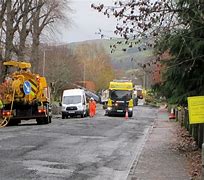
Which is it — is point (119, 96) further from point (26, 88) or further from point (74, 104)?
point (26, 88)

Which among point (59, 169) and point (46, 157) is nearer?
point (59, 169)

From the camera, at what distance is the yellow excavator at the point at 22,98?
101 feet

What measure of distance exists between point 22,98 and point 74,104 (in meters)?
15.5

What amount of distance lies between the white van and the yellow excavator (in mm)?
13721

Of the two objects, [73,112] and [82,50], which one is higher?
[82,50]

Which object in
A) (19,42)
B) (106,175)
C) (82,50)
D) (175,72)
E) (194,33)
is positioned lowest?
(106,175)

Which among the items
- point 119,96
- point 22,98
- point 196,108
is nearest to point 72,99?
point 119,96

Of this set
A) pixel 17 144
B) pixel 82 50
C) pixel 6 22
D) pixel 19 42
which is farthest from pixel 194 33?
pixel 82 50

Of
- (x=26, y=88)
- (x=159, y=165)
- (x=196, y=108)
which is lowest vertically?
(x=159, y=165)

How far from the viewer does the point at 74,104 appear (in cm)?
4638

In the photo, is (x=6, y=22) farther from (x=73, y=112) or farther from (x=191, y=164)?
(x=191, y=164)

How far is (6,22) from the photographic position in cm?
4003

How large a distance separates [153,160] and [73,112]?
32367 mm

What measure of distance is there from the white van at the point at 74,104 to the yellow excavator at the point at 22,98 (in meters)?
13.7
